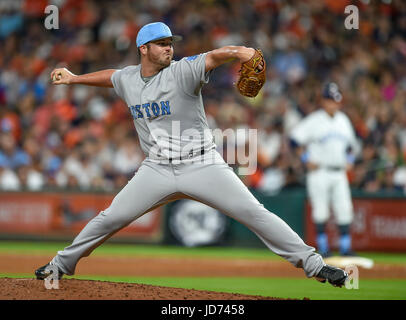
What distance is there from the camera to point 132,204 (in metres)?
5.60

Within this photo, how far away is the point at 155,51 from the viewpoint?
573 cm

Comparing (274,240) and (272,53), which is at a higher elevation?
(272,53)

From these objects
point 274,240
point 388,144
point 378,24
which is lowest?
Result: point 274,240

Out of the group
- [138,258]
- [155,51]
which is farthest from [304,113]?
[155,51]

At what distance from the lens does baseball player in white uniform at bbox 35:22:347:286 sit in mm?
5468

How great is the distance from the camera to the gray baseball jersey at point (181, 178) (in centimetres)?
547

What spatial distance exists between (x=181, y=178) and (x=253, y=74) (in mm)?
1050

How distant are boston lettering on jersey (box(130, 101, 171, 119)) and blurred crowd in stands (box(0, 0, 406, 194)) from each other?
703 cm

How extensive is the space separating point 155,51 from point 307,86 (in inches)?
358

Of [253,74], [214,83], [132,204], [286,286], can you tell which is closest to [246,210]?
[132,204]
